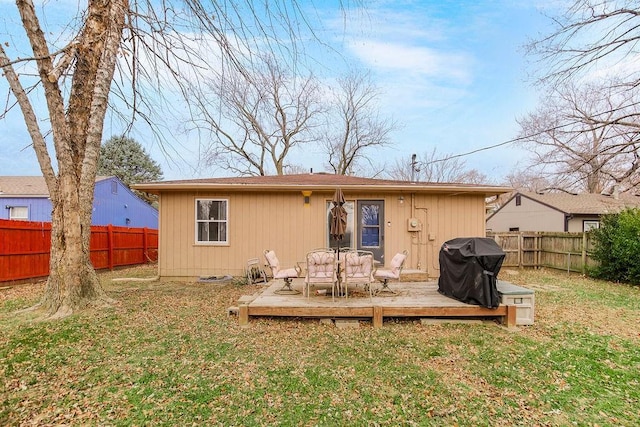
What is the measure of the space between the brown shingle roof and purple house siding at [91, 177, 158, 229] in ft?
73.7

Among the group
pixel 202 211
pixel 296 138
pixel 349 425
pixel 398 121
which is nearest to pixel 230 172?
pixel 296 138

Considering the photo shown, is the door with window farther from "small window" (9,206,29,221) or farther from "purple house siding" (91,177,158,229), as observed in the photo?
"small window" (9,206,29,221)

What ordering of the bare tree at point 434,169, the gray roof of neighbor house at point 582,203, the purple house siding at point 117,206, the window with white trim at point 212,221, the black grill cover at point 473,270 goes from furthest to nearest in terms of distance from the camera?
the bare tree at point 434,169, the purple house siding at point 117,206, the gray roof of neighbor house at point 582,203, the window with white trim at point 212,221, the black grill cover at point 473,270

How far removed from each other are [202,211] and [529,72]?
9673 millimetres

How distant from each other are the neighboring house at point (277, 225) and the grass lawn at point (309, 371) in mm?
3322

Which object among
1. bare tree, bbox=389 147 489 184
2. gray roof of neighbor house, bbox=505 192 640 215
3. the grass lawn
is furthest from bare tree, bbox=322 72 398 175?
the grass lawn

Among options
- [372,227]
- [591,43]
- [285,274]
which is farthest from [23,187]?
[591,43]

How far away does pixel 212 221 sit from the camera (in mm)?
8461

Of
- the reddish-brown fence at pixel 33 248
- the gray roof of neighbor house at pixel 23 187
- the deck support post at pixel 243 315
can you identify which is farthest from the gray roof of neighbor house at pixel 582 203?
the gray roof of neighbor house at pixel 23 187

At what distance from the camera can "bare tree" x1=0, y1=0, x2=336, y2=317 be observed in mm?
3107

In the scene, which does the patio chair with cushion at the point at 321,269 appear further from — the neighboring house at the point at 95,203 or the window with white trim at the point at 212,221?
the neighboring house at the point at 95,203

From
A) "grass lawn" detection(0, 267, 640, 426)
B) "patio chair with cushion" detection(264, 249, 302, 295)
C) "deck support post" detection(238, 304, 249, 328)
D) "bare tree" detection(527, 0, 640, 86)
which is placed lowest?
"grass lawn" detection(0, 267, 640, 426)

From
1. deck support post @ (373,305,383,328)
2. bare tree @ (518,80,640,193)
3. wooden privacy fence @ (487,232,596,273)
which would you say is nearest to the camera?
deck support post @ (373,305,383,328)

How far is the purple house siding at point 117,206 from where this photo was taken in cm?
1675
